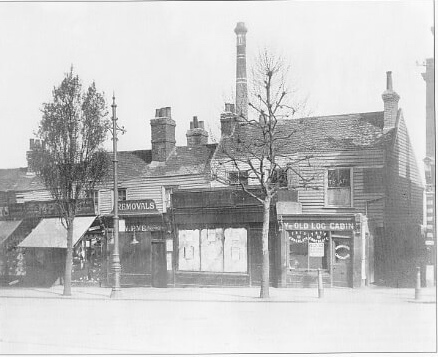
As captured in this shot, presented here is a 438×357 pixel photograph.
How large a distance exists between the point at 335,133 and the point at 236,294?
21.9 feet

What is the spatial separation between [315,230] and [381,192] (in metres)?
2.55

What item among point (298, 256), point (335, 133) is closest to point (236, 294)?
point (298, 256)

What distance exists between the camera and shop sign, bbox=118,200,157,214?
2395cm

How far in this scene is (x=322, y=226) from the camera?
2158 centimetres

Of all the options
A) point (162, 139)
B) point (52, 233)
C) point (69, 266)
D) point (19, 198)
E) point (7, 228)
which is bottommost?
point (69, 266)

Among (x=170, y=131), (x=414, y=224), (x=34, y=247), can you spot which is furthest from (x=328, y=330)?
(x=34, y=247)

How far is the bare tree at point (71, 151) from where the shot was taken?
20.7 metres

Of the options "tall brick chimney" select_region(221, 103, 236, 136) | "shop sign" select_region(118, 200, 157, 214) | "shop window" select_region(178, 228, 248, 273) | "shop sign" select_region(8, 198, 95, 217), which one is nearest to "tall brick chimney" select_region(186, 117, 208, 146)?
"tall brick chimney" select_region(221, 103, 236, 136)

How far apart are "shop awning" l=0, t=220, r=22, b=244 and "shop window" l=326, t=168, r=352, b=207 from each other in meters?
12.2

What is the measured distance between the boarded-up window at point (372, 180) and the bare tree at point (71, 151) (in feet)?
29.2

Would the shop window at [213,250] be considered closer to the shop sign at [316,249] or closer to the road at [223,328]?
the shop sign at [316,249]

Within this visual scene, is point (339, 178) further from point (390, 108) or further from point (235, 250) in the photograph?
point (235, 250)

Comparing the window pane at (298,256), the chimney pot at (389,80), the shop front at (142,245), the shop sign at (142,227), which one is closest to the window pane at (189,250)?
the shop front at (142,245)

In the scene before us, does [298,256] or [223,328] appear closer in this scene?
[223,328]
